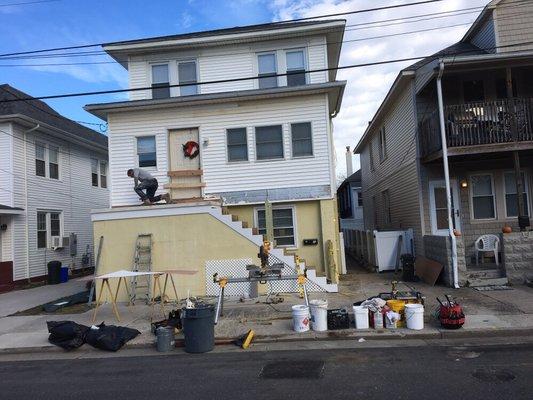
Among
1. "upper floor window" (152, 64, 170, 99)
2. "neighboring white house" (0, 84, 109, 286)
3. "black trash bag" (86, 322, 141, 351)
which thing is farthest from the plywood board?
"neighboring white house" (0, 84, 109, 286)

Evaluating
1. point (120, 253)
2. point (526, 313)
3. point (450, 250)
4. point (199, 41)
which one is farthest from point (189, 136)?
point (526, 313)

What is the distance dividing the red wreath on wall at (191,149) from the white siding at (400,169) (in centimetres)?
722

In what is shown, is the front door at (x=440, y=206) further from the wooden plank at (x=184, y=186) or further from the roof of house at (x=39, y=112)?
the roof of house at (x=39, y=112)

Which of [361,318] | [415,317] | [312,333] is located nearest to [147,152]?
[312,333]

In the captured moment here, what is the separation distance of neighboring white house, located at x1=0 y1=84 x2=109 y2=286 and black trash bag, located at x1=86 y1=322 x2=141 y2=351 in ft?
35.1

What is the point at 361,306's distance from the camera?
9172 millimetres

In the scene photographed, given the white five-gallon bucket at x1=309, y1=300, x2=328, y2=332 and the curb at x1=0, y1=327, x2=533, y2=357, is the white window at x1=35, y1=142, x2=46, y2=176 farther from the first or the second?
the white five-gallon bucket at x1=309, y1=300, x2=328, y2=332

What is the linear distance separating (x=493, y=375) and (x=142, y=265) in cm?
1000

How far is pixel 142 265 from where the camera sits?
45.1 feet

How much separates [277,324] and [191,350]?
2.13m

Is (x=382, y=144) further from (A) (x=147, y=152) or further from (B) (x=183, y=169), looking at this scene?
(A) (x=147, y=152)

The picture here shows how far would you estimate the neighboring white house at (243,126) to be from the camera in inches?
605

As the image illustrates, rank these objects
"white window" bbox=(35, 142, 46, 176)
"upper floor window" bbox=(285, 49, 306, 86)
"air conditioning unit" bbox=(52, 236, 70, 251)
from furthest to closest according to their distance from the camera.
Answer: "air conditioning unit" bbox=(52, 236, 70, 251) < "white window" bbox=(35, 142, 46, 176) < "upper floor window" bbox=(285, 49, 306, 86)

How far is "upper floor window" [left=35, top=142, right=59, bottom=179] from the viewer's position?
67.2ft
